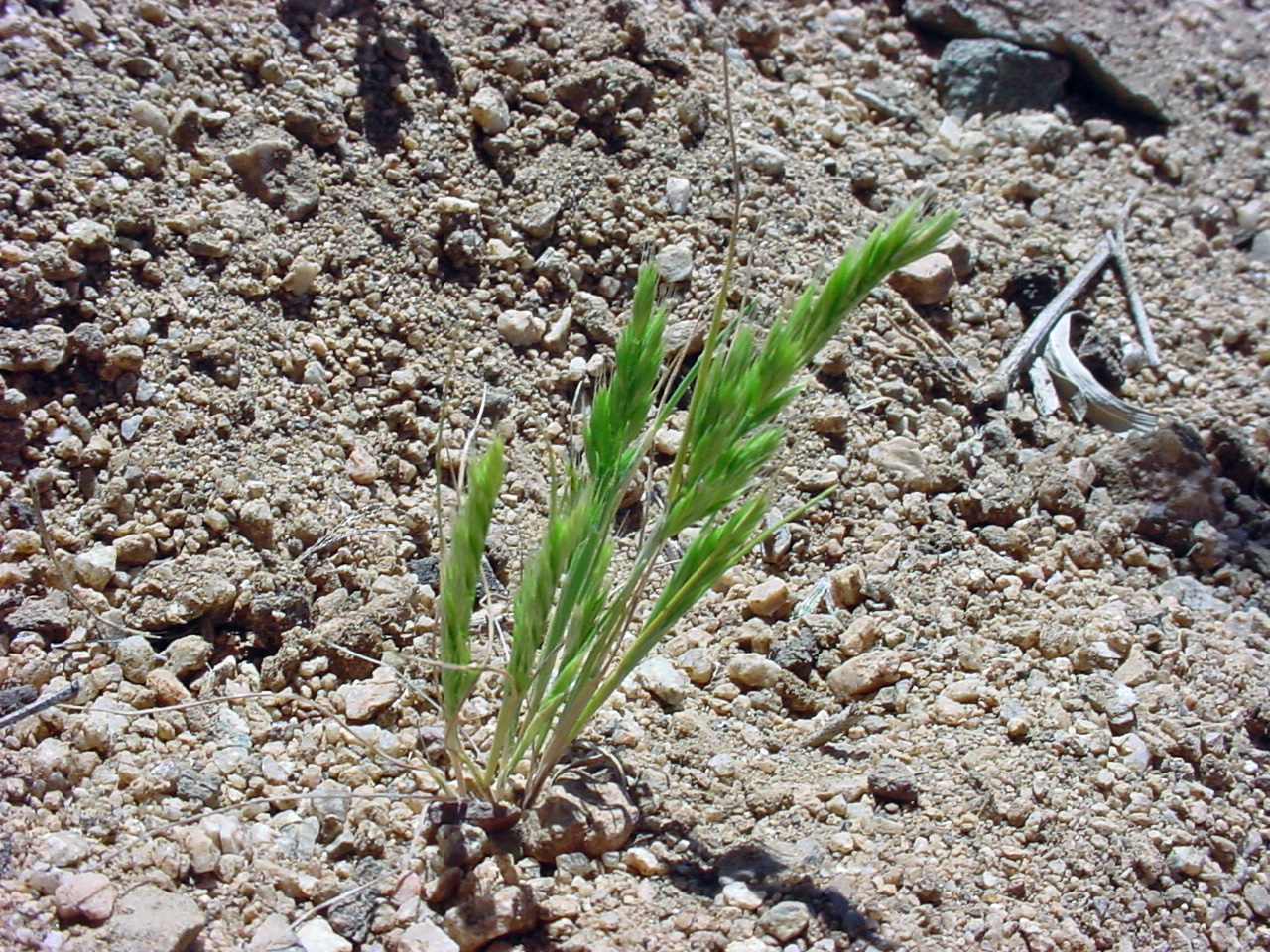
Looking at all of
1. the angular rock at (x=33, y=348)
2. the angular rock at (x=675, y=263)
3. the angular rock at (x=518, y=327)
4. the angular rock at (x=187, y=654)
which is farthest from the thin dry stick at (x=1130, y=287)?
the angular rock at (x=33, y=348)

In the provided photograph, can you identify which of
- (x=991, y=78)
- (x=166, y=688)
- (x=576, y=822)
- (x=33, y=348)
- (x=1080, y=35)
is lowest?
(x=166, y=688)

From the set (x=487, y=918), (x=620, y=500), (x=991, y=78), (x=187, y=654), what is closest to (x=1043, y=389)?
(x=991, y=78)

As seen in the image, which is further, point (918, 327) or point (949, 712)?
point (918, 327)

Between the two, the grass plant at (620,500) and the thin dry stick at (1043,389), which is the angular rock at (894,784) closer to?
the grass plant at (620,500)

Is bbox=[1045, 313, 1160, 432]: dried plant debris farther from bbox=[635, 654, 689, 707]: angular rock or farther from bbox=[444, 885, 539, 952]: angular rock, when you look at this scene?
bbox=[444, 885, 539, 952]: angular rock

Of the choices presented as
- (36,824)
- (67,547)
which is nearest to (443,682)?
(36,824)

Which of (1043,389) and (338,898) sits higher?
(1043,389)

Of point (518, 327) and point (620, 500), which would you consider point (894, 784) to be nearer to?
point (620, 500)
